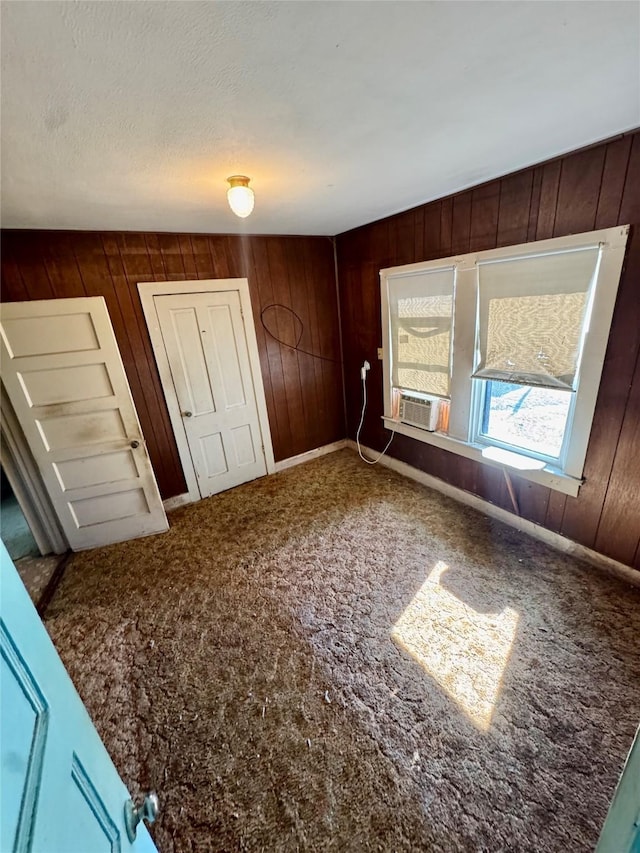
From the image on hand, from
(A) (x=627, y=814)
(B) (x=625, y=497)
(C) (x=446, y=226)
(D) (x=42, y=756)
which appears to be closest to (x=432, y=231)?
(C) (x=446, y=226)

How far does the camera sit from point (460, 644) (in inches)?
70.4

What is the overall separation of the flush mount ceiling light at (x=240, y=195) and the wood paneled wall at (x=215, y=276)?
1.34m

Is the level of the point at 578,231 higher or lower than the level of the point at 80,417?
higher

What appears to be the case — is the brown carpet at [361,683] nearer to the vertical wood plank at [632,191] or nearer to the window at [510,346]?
the window at [510,346]

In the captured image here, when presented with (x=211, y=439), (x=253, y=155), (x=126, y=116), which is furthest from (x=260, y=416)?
(x=126, y=116)

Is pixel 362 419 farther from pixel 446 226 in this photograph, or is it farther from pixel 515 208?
pixel 515 208

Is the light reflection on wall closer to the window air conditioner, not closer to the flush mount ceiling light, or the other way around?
the window air conditioner

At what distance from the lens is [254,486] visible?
3.52 m

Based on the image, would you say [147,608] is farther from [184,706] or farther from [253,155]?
[253,155]

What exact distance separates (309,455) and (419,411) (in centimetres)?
145

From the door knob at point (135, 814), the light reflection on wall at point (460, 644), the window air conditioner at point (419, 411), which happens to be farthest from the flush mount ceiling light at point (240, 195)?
the light reflection on wall at point (460, 644)

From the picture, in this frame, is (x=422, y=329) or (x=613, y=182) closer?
(x=613, y=182)

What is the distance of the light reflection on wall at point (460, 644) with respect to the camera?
5.14 ft

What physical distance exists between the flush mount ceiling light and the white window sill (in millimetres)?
2219
